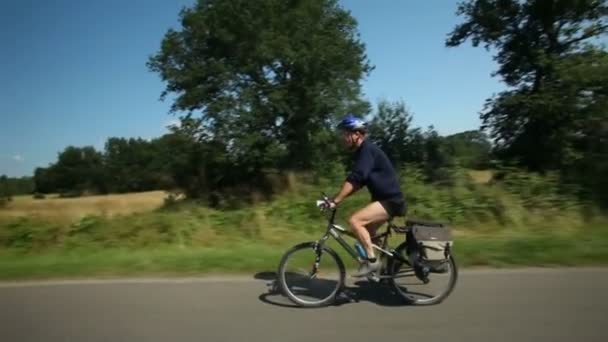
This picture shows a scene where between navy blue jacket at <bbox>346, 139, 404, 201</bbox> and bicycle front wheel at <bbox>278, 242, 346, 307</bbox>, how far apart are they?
88 cm

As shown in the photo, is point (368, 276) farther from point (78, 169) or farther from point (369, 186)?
point (78, 169)

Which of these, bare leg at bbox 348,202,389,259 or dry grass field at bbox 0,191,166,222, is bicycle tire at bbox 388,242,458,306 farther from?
dry grass field at bbox 0,191,166,222

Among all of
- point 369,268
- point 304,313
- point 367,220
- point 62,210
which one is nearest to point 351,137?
point 367,220

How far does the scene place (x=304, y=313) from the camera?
17.5 feet

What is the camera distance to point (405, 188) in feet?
38.2

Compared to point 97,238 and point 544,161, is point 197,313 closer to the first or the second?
point 97,238

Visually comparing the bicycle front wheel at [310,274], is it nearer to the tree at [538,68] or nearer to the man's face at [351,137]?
the man's face at [351,137]

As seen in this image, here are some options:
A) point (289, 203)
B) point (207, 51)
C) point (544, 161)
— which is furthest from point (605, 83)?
point (207, 51)

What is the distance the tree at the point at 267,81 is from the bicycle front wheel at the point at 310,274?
23.2 metres

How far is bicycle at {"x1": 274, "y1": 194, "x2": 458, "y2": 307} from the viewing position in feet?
18.3

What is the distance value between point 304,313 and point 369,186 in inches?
61.2

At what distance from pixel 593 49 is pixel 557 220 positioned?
21.3 metres

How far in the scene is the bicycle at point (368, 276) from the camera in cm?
558

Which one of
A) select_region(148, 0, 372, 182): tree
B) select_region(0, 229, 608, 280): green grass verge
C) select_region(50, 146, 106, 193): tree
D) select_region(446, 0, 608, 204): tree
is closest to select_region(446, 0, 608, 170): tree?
select_region(446, 0, 608, 204): tree
